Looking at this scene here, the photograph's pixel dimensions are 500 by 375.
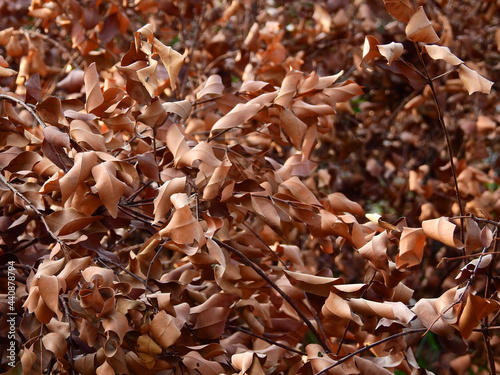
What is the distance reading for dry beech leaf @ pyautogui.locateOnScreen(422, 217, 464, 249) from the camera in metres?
0.77

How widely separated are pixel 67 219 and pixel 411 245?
1.67 ft

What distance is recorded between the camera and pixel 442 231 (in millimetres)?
778

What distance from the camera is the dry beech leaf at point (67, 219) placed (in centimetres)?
85

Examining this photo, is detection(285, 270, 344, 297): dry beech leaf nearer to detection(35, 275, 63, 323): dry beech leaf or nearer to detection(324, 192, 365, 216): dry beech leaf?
detection(324, 192, 365, 216): dry beech leaf

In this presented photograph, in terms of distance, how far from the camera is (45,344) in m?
0.81

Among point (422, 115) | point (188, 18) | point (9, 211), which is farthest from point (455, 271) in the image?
point (9, 211)

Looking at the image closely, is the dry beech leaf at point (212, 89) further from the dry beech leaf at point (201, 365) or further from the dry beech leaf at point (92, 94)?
the dry beech leaf at point (201, 365)

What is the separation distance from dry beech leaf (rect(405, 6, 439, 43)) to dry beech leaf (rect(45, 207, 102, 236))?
0.56 m

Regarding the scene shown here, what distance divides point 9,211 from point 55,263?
231mm

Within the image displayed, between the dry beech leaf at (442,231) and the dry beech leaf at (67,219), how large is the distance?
493 mm

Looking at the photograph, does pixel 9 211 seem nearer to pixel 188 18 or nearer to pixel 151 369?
pixel 151 369

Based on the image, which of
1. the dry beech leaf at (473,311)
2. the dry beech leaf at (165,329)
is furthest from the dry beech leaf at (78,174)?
the dry beech leaf at (473,311)

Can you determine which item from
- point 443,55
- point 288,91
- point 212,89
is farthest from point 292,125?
point 443,55

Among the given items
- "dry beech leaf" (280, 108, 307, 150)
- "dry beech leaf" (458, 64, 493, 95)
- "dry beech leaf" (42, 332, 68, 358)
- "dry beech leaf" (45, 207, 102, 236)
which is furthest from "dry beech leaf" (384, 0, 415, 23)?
"dry beech leaf" (42, 332, 68, 358)
